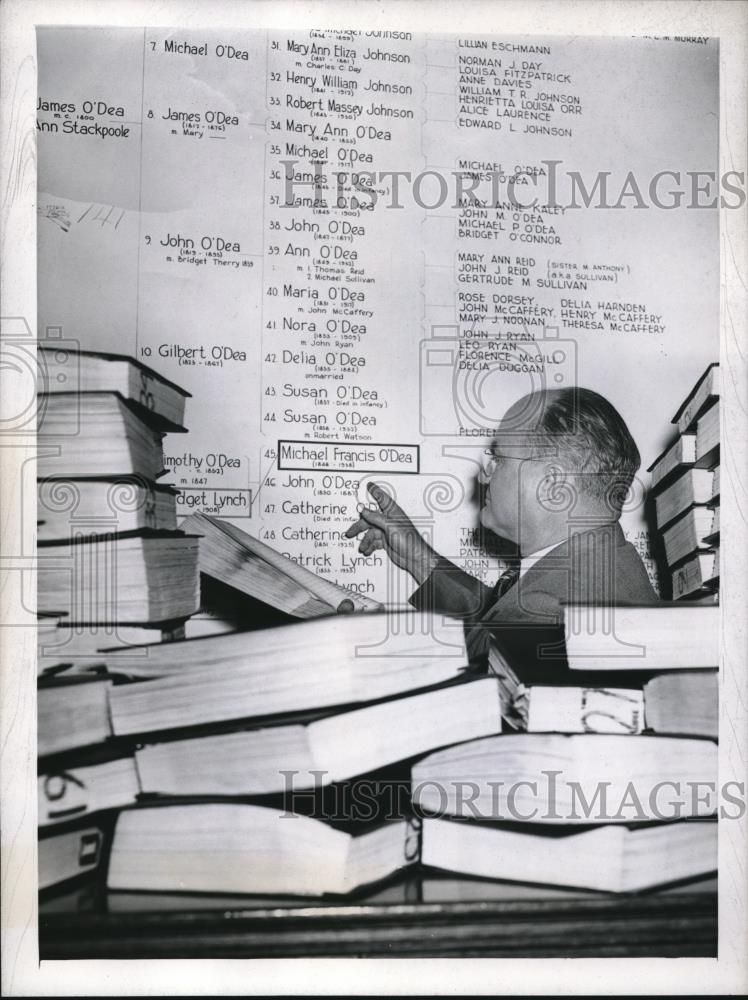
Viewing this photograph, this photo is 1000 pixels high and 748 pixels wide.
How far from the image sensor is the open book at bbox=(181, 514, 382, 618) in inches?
47.4

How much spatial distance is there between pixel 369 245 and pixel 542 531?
0.52 meters

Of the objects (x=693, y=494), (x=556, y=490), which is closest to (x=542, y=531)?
(x=556, y=490)

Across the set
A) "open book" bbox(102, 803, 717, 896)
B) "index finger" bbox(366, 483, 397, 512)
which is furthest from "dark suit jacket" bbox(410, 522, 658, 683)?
"open book" bbox(102, 803, 717, 896)

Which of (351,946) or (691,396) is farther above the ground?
(691,396)

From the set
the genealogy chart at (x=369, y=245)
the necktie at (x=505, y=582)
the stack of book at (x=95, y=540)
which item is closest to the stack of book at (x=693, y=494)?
the genealogy chart at (x=369, y=245)

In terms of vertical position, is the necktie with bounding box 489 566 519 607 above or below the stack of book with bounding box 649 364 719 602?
below

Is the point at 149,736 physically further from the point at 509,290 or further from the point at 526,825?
the point at 509,290

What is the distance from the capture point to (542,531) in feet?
4.06

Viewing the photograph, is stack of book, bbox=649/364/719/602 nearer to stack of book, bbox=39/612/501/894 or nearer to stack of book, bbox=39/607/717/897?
stack of book, bbox=39/607/717/897

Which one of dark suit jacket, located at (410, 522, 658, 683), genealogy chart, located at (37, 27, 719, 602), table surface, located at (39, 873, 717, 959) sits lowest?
table surface, located at (39, 873, 717, 959)

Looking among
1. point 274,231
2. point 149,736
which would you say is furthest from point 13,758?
point 274,231

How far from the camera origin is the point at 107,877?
3.84ft

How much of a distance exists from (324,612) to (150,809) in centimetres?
38

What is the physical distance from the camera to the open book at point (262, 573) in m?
1.21
